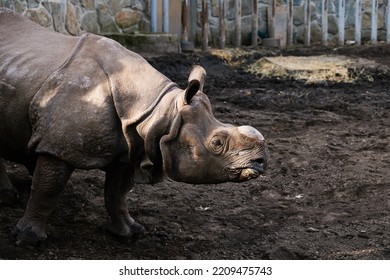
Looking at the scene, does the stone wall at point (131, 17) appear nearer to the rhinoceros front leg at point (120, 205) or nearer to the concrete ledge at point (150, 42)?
the concrete ledge at point (150, 42)

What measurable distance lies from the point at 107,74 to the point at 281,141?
328cm

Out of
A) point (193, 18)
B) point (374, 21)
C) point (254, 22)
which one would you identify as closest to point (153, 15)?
point (193, 18)

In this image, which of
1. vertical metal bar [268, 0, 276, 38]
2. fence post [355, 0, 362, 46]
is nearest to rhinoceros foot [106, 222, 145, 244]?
vertical metal bar [268, 0, 276, 38]

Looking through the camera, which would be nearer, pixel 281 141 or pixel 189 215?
pixel 189 215

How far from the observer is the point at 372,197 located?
5867mm

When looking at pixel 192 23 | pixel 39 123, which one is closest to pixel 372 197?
pixel 39 123

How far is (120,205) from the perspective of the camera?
4.84 m

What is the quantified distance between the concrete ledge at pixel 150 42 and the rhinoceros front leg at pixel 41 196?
6.42 m

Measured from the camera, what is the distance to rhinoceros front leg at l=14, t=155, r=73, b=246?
14.2ft

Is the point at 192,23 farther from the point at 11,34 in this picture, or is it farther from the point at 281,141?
the point at 11,34

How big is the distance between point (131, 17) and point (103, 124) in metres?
7.45

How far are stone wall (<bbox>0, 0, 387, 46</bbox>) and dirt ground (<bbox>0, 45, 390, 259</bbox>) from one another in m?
2.32

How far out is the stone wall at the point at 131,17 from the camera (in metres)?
9.41

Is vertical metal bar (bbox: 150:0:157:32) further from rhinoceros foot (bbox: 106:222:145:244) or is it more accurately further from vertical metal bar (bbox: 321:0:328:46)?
rhinoceros foot (bbox: 106:222:145:244)
